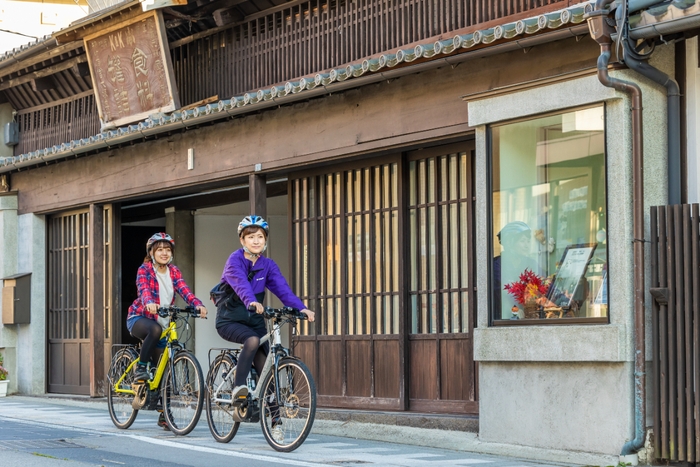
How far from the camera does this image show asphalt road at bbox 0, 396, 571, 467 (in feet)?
28.3

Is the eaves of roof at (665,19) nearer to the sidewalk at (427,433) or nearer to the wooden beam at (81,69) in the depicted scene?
the sidewalk at (427,433)

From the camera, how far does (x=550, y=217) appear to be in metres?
9.63

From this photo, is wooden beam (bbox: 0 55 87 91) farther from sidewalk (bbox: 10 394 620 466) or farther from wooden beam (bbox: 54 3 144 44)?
sidewalk (bbox: 10 394 620 466)

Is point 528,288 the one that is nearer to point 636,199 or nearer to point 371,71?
point 636,199

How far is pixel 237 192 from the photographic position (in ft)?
52.6

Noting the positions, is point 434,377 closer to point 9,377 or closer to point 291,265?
point 291,265

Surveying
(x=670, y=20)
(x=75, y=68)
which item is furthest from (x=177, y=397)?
(x=75, y=68)

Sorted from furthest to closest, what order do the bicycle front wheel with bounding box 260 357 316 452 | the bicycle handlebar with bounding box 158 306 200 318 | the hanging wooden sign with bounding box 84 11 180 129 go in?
the hanging wooden sign with bounding box 84 11 180 129 → the bicycle handlebar with bounding box 158 306 200 318 → the bicycle front wheel with bounding box 260 357 316 452

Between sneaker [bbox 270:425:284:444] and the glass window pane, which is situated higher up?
the glass window pane

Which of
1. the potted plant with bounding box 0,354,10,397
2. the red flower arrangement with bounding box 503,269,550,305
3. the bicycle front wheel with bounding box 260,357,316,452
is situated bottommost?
the potted plant with bounding box 0,354,10,397

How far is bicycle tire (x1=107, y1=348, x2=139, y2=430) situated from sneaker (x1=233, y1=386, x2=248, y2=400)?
2102 mm

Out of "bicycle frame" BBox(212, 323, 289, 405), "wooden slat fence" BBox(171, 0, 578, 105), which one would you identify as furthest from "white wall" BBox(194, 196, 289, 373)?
"bicycle frame" BBox(212, 323, 289, 405)

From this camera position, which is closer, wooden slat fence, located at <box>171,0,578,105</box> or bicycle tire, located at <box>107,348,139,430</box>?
wooden slat fence, located at <box>171,0,578,105</box>

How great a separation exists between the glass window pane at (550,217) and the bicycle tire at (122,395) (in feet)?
12.7
